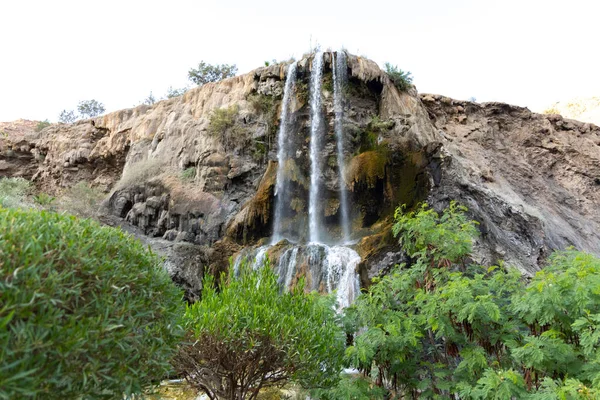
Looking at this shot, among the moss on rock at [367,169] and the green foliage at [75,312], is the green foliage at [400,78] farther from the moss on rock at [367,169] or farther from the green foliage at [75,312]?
the green foliage at [75,312]

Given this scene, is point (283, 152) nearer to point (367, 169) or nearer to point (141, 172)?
point (367, 169)

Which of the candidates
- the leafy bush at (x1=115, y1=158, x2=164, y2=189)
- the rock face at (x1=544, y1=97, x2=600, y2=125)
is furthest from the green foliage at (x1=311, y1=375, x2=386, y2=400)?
the rock face at (x1=544, y1=97, x2=600, y2=125)

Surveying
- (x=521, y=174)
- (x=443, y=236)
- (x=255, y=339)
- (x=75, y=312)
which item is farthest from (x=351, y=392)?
(x=521, y=174)

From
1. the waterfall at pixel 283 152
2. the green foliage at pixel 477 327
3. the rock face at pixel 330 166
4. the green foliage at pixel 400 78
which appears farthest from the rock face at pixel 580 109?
the green foliage at pixel 477 327

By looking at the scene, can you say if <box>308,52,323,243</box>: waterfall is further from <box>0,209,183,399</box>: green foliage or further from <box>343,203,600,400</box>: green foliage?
<box>0,209,183,399</box>: green foliage

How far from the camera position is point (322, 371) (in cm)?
496

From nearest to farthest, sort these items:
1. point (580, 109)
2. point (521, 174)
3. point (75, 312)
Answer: point (75, 312) → point (521, 174) → point (580, 109)

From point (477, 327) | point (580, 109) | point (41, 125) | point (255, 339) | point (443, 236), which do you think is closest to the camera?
point (255, 339)

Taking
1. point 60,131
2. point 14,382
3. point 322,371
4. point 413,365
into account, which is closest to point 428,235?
point 413,365

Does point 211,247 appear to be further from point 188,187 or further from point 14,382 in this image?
point 14,382

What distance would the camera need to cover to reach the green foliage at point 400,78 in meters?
19.4

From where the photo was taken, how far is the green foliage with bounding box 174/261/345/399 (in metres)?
4.54

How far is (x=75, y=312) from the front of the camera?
251 centimetres

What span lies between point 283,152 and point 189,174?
484 centimetres
